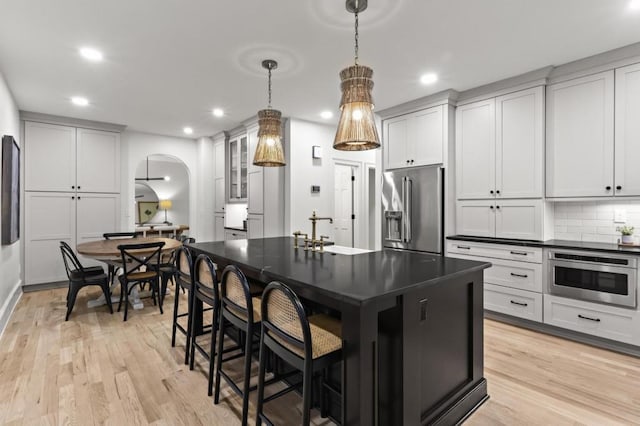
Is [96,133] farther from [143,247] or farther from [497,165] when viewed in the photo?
[497,165]

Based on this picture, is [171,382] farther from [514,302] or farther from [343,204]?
[343,204]

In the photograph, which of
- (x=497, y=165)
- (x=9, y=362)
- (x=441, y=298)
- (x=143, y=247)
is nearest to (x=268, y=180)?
(x=143, y=247)

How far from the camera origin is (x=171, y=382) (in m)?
2.40

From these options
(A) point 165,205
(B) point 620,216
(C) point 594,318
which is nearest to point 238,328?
(C) point 594,318

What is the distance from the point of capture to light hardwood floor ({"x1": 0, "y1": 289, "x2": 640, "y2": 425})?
6.63 ft

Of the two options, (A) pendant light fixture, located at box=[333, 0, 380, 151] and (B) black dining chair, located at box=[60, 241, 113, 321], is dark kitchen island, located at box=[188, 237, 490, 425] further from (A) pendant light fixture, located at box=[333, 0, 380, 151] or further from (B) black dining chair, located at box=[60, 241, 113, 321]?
(B) black dining chair, located at box=[60, 241, 113, 321]

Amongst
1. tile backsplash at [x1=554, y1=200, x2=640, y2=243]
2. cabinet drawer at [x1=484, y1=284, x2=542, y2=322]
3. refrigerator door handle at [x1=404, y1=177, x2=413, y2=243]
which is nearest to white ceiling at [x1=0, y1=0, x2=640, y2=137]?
refrigerator door handle at [x1=404, y1=177, x2=413, y2=243]

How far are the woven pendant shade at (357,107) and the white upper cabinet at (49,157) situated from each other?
517cm

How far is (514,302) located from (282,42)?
339 centimetres

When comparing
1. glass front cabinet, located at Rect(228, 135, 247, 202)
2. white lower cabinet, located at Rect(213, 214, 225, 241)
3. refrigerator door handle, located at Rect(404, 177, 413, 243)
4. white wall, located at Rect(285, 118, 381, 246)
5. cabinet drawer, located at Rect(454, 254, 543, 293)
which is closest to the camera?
cabinet drawer, located at Rect(454, 254, 543, 293)

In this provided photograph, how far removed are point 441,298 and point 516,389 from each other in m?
1.10

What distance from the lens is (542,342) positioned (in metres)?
3.08

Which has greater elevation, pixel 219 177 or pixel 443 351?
pixel 219 177

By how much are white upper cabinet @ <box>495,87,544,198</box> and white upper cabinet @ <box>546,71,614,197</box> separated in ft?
0.30
